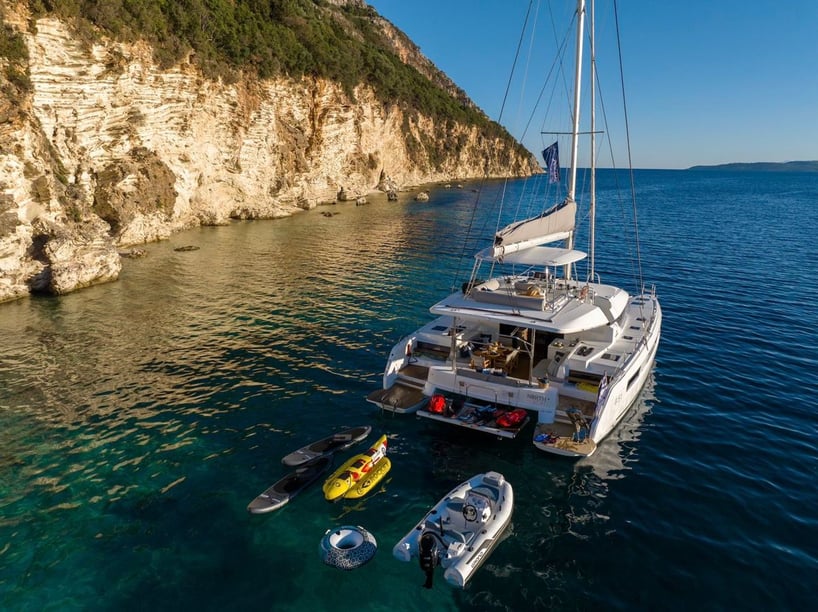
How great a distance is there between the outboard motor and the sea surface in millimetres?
307

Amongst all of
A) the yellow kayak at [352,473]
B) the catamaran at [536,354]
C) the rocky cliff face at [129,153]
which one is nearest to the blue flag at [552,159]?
the catamaran at [536,354]

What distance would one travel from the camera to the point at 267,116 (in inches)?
2186

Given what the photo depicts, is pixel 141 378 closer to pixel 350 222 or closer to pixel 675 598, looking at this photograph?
pixel 675 598

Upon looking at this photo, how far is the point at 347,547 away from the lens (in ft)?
32.7

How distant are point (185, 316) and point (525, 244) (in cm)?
1758

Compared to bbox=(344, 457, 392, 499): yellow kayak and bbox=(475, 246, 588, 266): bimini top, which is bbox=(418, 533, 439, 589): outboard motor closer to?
bbox=(344, 457, 392, 499): yellow kayak

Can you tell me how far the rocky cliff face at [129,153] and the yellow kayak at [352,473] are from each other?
78.9ft

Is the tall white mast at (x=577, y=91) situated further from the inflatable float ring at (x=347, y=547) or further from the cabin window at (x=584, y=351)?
the inflatable float ring at (x=347, y=547)

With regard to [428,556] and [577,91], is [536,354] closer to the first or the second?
[428,556]

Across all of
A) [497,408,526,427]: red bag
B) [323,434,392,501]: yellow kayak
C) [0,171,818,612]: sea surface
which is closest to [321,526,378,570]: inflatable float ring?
[0,171,818,612]: sea surface

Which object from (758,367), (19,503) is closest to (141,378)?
(19,503)

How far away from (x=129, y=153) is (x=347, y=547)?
3966cm

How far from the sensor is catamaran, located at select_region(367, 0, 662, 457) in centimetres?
1384

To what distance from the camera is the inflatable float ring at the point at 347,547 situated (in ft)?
31.3
